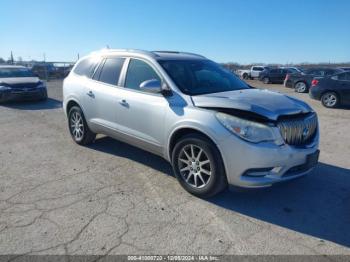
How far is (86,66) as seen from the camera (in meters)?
5.85

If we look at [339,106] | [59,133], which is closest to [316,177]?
[59,133]

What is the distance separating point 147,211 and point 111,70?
8.79 feet

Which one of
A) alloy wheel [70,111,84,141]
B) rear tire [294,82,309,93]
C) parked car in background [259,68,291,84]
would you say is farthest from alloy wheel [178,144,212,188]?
parked car in background [259,68,291,84]

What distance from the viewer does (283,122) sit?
11.4 ft

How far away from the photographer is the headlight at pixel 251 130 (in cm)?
333

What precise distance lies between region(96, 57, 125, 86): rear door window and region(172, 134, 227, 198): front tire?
1.83 m

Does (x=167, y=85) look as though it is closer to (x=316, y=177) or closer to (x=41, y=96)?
(x=316, y=177)

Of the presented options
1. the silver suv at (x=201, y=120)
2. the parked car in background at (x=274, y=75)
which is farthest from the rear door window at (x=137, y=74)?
the parked car in background at (x=274, y=75)

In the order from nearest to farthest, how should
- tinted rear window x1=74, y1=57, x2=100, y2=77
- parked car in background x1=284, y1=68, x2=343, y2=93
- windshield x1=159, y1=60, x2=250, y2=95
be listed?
windshield x1=159, y1=60, x2=250, y2=95 < tinted rear window x1=74, y1=57, x2=100, y2=77 < parked car in background x1=284, y1=68, x2=343, y2=93

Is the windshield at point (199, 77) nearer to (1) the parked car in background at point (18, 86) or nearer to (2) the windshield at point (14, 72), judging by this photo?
(1) the parked car in background at point (18, 86)

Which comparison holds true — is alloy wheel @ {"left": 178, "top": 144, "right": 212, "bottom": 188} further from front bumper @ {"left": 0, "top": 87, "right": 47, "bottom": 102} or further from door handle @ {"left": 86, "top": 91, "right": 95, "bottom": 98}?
front bumper @ {"left": 0, "top": 87, "right": 47, "bottom": 102}

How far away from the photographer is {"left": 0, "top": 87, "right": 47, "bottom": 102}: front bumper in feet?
37.7

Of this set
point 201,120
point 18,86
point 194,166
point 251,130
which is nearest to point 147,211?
point 194,166

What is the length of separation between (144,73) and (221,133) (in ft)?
5.71
